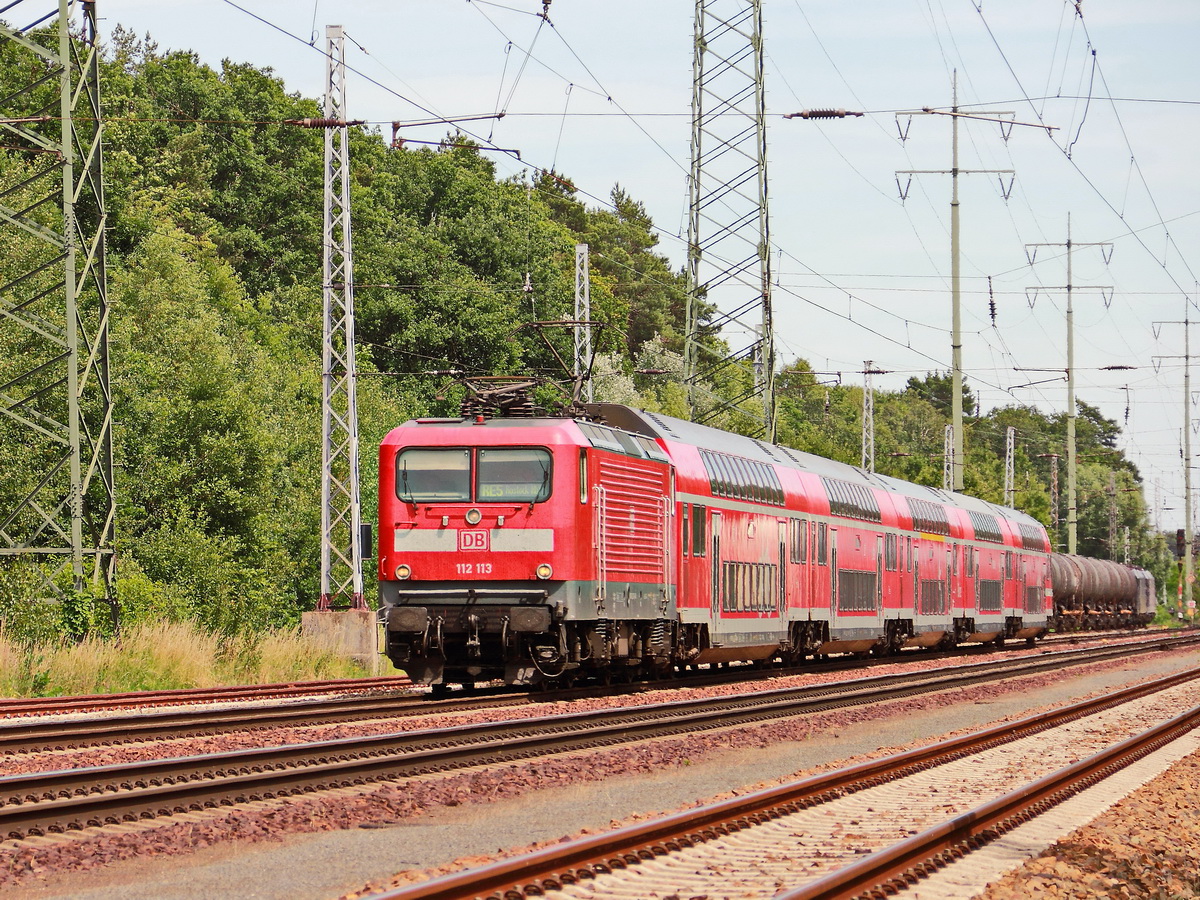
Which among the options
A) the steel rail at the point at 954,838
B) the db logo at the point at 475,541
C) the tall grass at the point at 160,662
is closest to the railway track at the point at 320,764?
the db logo at the point at 475,541

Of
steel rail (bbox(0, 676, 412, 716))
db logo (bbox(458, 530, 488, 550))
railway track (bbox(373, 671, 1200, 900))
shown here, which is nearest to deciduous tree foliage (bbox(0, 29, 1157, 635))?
steel rail (bbox(0, 676, 412, 716))

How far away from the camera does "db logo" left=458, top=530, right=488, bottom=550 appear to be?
65.0 feet

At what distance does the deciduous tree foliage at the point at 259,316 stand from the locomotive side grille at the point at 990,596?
8.42 m

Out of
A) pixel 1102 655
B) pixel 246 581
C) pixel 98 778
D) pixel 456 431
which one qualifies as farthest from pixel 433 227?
pixel 98 778

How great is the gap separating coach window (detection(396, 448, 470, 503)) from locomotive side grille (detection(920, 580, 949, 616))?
65.8 ft

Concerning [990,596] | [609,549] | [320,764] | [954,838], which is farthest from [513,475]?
[990,596]

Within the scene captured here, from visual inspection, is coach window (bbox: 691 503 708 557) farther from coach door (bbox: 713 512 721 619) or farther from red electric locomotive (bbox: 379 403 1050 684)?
coach door (bbox: 713 512 721 619)

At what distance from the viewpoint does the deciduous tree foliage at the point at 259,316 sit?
3906 cm

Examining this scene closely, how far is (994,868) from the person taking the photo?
31.6 ft

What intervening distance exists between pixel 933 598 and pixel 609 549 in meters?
19.7

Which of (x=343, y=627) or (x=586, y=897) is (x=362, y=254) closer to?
(x=343, y=627)

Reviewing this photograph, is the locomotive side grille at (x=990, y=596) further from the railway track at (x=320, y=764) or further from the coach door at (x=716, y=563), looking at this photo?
the railway track at (x=320, y=764)

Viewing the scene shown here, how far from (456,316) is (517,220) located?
28.0 feet

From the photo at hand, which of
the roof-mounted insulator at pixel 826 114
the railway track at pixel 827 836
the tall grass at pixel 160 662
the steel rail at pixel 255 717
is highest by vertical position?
the roof-mounted insulator at pixel 826 114
